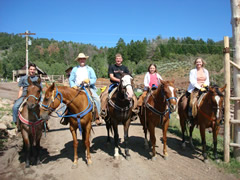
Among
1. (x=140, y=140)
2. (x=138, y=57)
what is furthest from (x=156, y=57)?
(x=140, y=140)

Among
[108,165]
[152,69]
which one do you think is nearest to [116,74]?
[152,69]

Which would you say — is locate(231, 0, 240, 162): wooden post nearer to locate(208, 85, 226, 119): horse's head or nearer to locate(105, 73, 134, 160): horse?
locate(208, 85, 226, 119): horse's head

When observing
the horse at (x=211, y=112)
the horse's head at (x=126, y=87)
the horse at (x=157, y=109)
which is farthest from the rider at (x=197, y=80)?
the horse's head at (x=126, y=87)

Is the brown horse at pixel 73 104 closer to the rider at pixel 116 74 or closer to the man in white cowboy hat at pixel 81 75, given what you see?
the man in white cowboy hat at pixel 81 75

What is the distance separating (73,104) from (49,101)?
2.29ft

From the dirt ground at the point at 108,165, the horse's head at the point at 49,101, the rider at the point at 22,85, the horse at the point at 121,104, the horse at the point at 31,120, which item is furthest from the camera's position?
the rider at the point at 22,85

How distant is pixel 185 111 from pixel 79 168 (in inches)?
161

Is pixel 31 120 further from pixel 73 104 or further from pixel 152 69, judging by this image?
pixel 152 69

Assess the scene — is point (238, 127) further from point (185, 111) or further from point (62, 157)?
point (62, 157)

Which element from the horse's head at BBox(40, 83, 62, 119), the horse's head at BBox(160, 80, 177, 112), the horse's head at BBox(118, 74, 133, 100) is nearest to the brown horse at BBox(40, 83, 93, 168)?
the horse's head at BBox(40, 83, 62, 119)

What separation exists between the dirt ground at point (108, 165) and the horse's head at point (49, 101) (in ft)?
5.59

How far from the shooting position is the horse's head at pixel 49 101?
4367mm

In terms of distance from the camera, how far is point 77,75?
5852 mm

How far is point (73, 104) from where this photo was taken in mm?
4930
